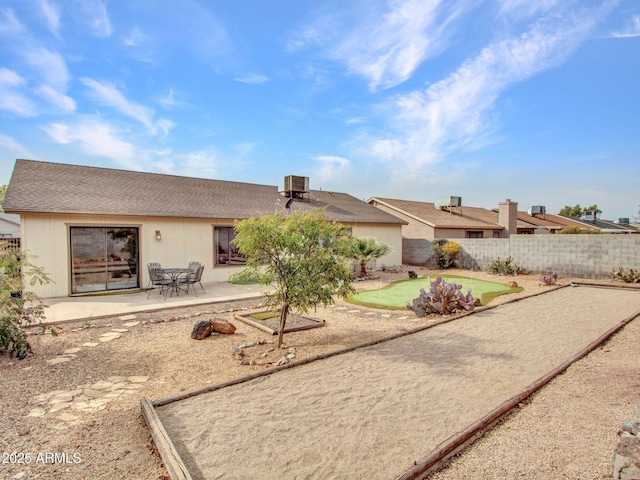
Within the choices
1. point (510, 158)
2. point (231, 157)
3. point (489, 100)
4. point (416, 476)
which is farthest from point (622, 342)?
point (231, 157)

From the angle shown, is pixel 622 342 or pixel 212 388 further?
pixel 622 342

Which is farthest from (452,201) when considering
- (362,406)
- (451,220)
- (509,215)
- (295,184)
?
(362,406)

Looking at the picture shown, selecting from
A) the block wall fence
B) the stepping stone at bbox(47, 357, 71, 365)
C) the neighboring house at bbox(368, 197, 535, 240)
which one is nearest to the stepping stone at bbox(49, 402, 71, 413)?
the stepping stone at bbox(47, 357, 71, 365)

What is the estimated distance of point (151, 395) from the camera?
13.7 feet

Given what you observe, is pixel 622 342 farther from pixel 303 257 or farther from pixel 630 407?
pixel 303 257

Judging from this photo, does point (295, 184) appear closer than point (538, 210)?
Yes

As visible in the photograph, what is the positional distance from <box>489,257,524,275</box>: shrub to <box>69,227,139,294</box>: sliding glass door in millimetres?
15376

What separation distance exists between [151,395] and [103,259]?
28.1ft

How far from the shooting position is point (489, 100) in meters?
12.9

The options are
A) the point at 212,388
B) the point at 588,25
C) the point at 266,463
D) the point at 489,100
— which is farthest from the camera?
the point at 489,100

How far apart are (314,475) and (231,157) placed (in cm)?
Answer: 1741

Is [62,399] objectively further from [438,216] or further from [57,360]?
[438,216]

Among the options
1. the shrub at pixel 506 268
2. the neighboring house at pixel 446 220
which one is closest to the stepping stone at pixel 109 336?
the shrub at pixel 506 268

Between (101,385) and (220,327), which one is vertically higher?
(220,327)
